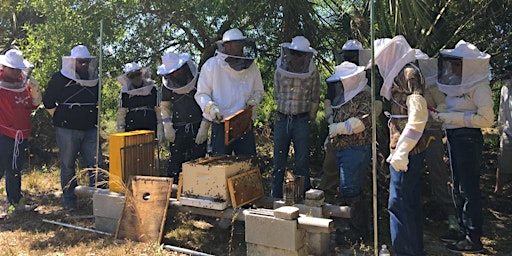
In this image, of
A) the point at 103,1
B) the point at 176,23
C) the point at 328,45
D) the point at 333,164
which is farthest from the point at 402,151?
the point at 103,1

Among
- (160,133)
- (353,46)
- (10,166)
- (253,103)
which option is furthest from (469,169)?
(10,166)

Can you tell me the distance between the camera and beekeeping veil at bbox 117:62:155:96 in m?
4.96

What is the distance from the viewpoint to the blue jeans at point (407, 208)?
324 cm

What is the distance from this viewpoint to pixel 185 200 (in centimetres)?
385

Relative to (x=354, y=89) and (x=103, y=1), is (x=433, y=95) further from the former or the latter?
(x=103, y=1)

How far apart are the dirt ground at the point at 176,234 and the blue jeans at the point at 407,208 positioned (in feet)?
1.68

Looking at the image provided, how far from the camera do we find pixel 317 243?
11.9 ft

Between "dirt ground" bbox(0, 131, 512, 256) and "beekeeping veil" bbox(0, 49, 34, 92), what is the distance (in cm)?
132

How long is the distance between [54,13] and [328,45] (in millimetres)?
3075

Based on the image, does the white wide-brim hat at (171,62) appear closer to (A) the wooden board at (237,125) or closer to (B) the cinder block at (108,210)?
(A) the wooden board at (237,125)

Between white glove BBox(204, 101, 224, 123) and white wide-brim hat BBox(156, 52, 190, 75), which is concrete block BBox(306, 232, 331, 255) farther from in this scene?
white wide-brim hat BBox(156, 52, 190, 75)

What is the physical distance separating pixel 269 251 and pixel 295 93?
5.03ft

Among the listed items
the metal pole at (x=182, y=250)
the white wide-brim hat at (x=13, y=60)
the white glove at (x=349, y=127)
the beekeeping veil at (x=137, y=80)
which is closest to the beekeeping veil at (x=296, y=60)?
the white glove at (x=349, y=127)

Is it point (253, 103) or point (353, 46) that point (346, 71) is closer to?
point (353, 46)
